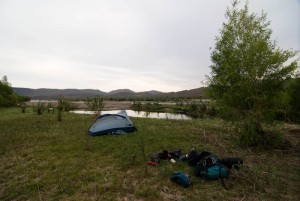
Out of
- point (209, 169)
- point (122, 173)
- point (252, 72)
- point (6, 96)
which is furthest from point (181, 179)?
point (6, 96)

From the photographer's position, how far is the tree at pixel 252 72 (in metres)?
8.62

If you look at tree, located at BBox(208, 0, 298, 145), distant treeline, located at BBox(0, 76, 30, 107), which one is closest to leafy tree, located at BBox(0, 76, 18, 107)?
distant treeline, located at BBox(0, 76, 30, 107)

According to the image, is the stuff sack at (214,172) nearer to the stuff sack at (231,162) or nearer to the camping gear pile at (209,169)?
the camping gear pile at (209,169)

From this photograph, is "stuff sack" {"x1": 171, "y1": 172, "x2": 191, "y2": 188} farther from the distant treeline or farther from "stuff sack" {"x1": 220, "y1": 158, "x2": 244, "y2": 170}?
the distant treeline

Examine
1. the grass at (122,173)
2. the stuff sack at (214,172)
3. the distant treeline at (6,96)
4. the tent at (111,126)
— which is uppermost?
the distant treeline at (6,96)

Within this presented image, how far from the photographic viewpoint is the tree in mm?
8617

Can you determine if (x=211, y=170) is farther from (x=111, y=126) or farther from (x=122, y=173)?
(x=111, y=126)

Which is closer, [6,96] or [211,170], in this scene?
[211,170]

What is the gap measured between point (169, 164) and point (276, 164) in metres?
3.39

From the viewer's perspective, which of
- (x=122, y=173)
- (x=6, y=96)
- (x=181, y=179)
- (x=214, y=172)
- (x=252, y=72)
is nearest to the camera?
(x=181, y=179)

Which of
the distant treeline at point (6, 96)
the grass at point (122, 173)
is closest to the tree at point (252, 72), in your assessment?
the grass at point (122, 173)

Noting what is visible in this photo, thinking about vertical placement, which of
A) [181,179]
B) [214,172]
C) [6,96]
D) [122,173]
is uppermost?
[6,96]

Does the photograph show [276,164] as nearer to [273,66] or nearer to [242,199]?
[242,199]

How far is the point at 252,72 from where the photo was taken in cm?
862
